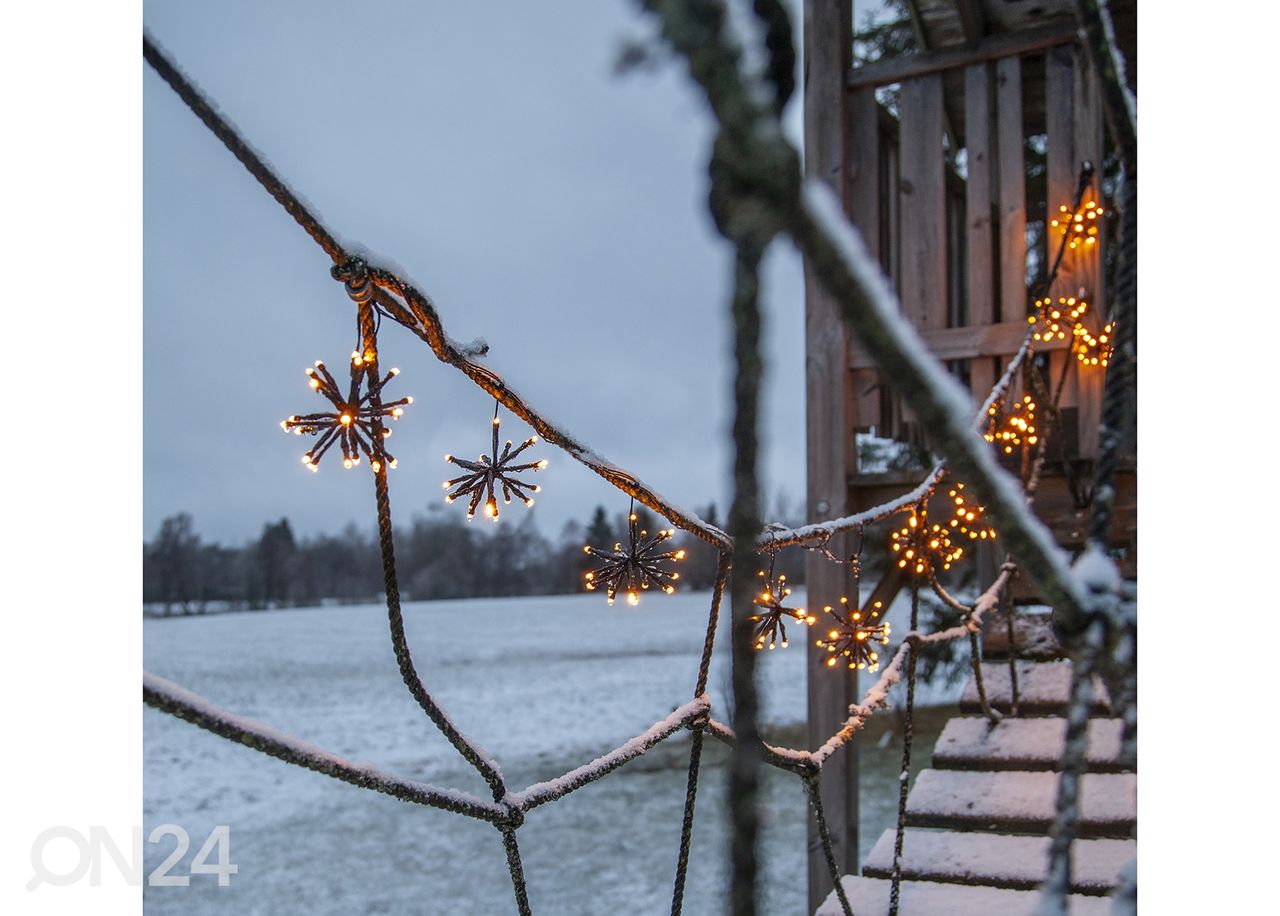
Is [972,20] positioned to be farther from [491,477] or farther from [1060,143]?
[491,477]

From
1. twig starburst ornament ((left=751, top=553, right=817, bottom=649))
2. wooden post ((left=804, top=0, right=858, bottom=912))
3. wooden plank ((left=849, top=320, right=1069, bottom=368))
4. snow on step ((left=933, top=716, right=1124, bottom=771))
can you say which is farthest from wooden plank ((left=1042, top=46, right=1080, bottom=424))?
twig starburst ornament ((left=751, top=553, right=817, bottom=649))

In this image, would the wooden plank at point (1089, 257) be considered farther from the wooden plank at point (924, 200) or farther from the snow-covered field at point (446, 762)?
the snow-covered field at point (446, 762)

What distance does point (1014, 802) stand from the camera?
1.73m

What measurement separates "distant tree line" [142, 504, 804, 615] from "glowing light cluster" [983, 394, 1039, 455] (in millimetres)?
6070

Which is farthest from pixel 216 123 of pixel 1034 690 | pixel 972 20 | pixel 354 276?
pixel 972 20

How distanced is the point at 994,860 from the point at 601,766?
0.91 m

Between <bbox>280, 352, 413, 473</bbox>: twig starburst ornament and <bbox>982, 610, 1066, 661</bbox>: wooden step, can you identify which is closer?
<bbox>280, 352, 413, 473</bbox>: twig starburst ornament

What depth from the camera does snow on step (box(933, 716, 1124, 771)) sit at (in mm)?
1847

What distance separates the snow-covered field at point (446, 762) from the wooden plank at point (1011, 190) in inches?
52.7

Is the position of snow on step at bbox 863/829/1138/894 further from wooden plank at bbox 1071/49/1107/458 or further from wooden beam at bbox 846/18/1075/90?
wooden beam at bbox 846/18/1075/90
